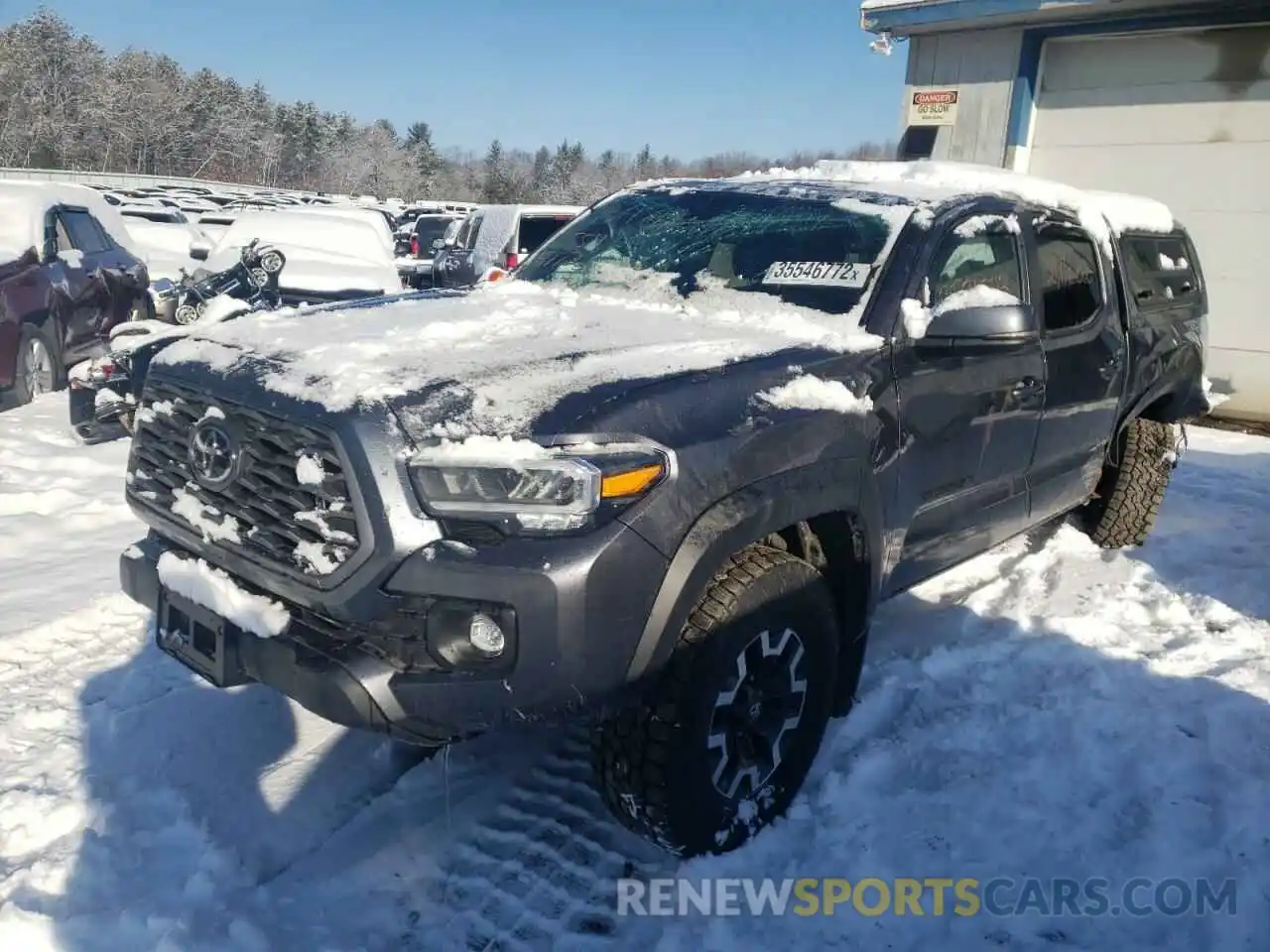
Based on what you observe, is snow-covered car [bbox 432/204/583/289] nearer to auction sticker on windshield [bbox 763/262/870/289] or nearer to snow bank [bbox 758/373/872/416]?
auction sticker on windshield [bbox 763/262/870/289]

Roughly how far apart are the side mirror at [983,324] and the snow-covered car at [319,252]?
269 inches

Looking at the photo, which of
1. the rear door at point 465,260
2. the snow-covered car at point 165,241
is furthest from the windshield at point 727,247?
the snow-covered car at point 165,241

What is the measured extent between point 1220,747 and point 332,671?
117 inches

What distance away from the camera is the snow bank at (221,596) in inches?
94.7

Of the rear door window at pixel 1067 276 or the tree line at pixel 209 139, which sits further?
the tree line at pixel 209 139

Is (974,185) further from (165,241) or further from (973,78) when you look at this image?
(165,241)

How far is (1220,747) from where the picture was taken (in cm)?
336

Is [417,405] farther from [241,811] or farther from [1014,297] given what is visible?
[1014,297]

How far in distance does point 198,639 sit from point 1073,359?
11.4ft

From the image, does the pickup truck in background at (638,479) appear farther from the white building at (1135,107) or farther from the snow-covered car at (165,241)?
the snow-covered car at (165,241)

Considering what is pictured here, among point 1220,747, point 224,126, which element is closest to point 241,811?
point 1220,747

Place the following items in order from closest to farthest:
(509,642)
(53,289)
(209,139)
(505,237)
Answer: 1. (509,642)
2. (53,289)
3. (505,237)
4. (209,139)

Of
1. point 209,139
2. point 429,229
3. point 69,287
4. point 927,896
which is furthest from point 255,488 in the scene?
point 209,139

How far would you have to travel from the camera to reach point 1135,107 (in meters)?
9.39
